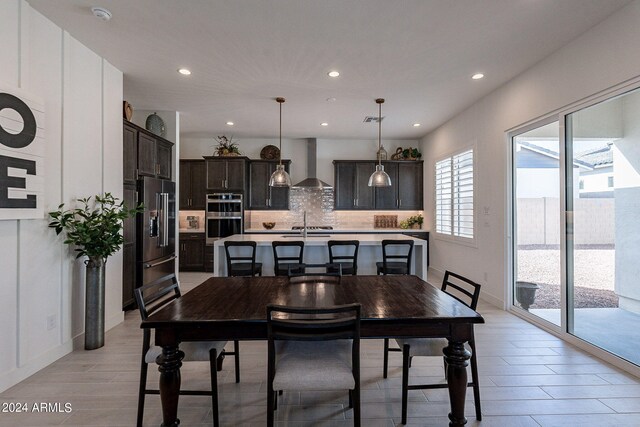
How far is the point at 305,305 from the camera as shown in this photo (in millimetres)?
1923

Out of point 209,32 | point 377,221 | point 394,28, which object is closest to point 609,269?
point 394,28

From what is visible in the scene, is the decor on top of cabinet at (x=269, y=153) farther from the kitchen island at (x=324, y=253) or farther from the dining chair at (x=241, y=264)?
the dining chair at (x=241, y=264)

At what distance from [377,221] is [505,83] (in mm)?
3938

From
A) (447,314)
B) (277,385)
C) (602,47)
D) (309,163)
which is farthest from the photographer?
(309,163)

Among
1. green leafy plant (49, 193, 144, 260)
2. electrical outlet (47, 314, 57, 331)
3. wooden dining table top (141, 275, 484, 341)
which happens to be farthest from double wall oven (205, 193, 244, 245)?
wooden dining table top (141, 275, 484, 341)

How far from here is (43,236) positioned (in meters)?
2.71

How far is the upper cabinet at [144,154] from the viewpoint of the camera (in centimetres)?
404

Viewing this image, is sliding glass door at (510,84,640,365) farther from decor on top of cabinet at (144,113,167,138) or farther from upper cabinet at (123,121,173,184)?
decor on top of cabinet at (144,113,167,138)

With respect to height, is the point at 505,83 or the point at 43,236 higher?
the point at 505,83

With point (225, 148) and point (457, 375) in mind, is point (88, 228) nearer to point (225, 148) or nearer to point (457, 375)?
point (457, 375)

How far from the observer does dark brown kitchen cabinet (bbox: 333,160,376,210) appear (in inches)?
282

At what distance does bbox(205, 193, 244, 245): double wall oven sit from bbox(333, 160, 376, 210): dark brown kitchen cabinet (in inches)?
87.6

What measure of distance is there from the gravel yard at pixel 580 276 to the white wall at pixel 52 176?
16.3ft

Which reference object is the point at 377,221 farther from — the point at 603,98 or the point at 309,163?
the point at 603,98
